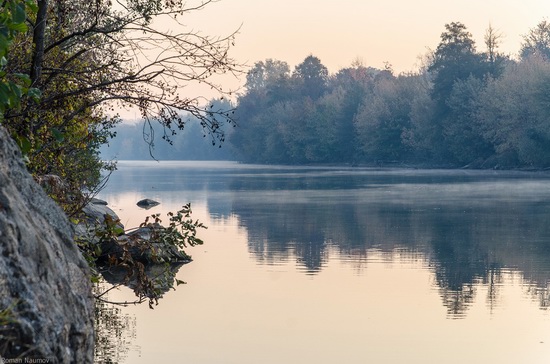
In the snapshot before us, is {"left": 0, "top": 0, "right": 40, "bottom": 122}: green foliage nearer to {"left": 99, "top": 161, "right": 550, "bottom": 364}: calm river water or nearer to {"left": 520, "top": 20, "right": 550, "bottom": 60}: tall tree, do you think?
{"left": 99, "top": 161, "right": 550, "bottom": 364}: calm river water

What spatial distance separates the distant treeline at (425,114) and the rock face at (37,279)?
248ft

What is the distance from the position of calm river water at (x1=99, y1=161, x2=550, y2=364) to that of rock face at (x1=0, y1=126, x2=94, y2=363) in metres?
5.16

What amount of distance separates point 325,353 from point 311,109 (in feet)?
387

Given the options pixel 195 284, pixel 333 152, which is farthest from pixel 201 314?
pixel 333 152

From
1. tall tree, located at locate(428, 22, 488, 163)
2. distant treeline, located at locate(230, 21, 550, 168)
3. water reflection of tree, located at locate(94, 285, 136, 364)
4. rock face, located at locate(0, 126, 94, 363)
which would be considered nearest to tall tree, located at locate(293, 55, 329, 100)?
distant treeline, located at locate(230, 21, 550, 168)

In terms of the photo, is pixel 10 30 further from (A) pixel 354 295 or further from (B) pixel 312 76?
(B) pixel 312 76

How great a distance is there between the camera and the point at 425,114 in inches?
4060

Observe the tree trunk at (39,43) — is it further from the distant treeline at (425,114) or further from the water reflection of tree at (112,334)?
the distant treeline at (425,114)

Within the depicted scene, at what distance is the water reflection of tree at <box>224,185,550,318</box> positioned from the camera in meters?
19.8

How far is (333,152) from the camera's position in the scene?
126 meters

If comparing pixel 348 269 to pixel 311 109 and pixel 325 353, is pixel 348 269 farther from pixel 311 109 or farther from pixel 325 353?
pixel 311 109

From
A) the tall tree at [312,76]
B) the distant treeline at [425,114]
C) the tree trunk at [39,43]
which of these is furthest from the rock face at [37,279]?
the tall tree at [312,76]

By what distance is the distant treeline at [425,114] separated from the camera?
285ft

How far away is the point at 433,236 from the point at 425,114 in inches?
3001
